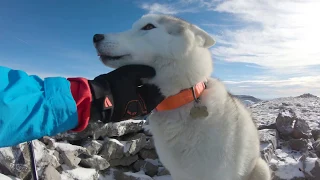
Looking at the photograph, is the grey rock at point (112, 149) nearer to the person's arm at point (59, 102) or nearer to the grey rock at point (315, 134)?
the person's arm at point (59, 102)

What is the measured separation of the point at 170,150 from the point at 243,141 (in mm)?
644

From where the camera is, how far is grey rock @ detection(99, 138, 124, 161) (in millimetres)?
5891

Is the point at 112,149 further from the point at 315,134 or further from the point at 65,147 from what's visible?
the point at 315,134

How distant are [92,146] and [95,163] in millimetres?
398

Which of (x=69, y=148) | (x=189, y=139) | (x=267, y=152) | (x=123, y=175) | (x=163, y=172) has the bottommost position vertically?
(x=163, y=172)

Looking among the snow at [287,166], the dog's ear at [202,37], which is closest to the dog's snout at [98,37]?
the dog's ear at [202,37]

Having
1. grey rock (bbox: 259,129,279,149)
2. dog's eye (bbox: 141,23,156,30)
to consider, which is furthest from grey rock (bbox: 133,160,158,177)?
dog's eye (bbox: 141,23,156,30)

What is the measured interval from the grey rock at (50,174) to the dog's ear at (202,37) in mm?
3302

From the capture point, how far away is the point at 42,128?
1488 millimetres

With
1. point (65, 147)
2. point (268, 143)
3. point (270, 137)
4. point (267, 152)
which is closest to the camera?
point (65, 147)

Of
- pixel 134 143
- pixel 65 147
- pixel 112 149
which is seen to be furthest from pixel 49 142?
pixel 134 143

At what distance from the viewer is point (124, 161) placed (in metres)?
6.30

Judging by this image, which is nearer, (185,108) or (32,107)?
→ (32,107)

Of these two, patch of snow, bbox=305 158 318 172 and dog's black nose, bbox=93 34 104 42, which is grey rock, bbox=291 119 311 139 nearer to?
patch of snow, bbox=305 158 318 172
